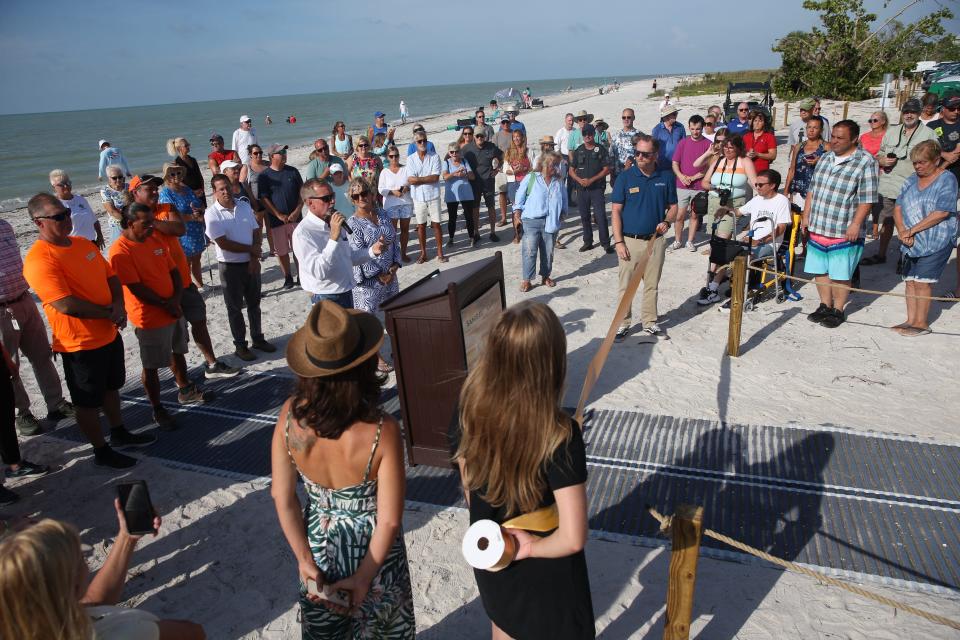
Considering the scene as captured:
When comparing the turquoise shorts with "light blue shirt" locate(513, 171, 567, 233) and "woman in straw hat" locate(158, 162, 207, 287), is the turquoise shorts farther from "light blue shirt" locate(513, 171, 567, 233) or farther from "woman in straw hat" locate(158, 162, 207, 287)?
"woman in straw hat" locate(158, 162, 207, 287)

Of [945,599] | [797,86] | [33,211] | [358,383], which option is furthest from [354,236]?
[797,86]

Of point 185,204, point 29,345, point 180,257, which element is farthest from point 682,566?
point 185,204

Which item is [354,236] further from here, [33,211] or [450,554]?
[450,554]

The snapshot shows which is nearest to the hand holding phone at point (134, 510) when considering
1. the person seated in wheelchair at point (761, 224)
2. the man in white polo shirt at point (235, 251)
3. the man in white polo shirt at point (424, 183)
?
the man in white polo shirt at point (235, 251)

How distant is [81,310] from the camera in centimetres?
436

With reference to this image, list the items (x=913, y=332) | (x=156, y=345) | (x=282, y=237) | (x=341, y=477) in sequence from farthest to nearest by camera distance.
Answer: (x=282, y=237), (x=913, y=332), (x=156, y=345), (x=341, y=477)

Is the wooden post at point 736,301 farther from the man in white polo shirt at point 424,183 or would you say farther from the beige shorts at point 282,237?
the beige shorts at point 282,237

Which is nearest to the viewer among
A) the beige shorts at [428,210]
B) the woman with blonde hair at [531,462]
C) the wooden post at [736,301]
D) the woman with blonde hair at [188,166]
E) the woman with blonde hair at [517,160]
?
the woman with blonde hair at [531,462]

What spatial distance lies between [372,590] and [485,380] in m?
0.94

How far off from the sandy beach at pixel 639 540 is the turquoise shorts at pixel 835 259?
598 mm

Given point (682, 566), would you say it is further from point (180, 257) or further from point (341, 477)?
point (180, 257)

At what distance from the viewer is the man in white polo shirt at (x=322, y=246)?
17.3ft

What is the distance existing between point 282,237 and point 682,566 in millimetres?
7423

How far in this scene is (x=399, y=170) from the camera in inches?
372
